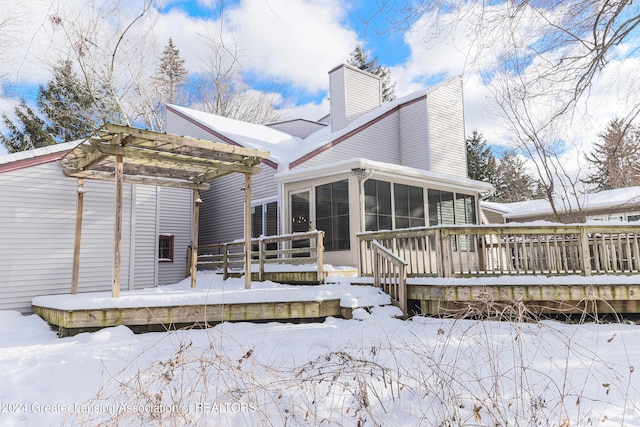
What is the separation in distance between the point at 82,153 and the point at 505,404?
7.57 metres

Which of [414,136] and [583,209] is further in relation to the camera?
[583,209]

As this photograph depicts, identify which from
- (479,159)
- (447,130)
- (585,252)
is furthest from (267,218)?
(479,159)

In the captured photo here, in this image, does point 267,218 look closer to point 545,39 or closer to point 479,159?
point 545,39

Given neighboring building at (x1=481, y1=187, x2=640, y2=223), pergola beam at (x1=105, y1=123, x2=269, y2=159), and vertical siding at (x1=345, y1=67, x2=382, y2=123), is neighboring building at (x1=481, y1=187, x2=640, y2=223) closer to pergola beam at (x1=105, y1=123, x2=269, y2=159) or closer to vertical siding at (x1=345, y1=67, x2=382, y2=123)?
vertical siding at (x1=345, y1=67, x2=382, y2=123)

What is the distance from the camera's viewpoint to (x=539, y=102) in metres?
6.46

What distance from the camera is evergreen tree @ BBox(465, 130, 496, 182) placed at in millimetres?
31797

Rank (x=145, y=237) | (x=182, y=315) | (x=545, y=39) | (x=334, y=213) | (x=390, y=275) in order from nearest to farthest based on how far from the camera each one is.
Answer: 1. (x=545, y=39)
2. (x=182, y=315)
3. (x=390, y=275)
4. (x=334, y=213)
5. (x=145, y=237)

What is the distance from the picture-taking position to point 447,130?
15.6 metres

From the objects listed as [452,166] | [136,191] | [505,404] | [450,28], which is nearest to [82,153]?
[136,191]

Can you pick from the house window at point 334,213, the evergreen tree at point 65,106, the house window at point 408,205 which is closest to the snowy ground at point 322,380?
the house window at point 334,213

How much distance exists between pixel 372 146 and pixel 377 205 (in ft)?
14.5

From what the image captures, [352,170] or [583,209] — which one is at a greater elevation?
[352,170]

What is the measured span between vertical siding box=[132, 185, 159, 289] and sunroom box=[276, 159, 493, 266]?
3.36m

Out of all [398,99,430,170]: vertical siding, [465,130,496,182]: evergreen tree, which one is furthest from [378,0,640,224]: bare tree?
[465,130,496,182]: evergreen tree
